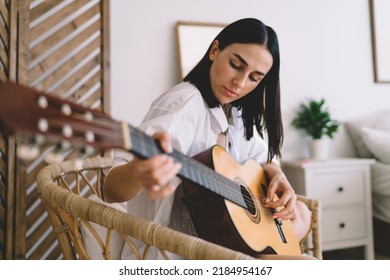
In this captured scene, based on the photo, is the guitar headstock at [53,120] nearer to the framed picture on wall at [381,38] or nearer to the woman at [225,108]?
the woman at [225,108]

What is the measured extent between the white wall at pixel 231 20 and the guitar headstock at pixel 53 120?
1.09 meters

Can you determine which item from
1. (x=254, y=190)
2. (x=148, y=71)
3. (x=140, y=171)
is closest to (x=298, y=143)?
(x=148, y=71)

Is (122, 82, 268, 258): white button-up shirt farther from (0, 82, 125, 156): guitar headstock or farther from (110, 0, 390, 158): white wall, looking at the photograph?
(110, 0, 390, 158): white wall

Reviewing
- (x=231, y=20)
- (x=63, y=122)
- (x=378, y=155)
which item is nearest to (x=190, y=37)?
(x=231, y=20)

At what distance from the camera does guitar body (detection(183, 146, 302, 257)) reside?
1.99 ft

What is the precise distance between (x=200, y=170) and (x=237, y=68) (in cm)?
30

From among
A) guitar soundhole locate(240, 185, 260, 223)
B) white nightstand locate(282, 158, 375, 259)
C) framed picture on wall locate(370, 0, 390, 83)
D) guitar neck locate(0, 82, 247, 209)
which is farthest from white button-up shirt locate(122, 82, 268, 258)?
framed picture on wall locate(370, 0, 390, 83)

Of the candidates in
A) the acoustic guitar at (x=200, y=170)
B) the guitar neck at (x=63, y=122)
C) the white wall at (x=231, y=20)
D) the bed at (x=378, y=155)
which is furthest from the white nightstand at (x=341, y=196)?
the guitar neck at (x=63, y=122)

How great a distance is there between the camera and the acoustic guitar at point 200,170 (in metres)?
0.35

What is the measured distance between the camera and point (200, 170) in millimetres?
553

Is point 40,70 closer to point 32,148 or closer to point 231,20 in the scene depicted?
point 231,20
